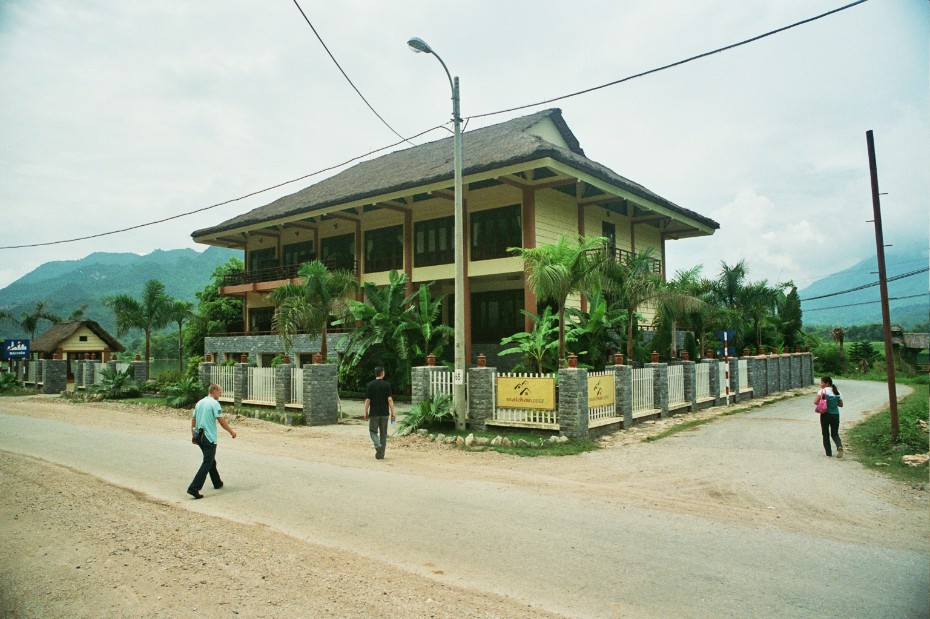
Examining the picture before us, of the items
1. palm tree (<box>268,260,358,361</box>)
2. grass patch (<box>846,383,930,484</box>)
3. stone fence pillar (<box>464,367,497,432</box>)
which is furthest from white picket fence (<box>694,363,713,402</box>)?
palm tree (<box>268,260,358,361</box>)

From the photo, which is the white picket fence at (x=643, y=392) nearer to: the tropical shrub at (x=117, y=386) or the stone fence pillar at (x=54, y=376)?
the tropical shrub at (x=117, y=386)

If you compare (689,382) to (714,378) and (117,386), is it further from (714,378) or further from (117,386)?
(117,386)

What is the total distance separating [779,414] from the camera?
1825cm

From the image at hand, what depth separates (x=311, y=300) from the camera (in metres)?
19.8

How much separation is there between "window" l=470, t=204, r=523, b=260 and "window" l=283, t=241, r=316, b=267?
1077 centimetres

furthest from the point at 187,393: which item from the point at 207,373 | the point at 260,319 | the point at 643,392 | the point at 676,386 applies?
the point at 676,386

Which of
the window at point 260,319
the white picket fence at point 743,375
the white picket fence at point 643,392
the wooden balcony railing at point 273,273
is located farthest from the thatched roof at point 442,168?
the white picket fence at point 643,392

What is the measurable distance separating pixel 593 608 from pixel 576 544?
1.50 metres

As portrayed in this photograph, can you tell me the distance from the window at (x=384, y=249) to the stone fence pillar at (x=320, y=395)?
9715 millimetres

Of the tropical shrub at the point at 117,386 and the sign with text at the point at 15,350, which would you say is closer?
the tropical shrub at the point at 117,386

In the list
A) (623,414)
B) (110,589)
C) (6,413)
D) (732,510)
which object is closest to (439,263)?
(623,414)

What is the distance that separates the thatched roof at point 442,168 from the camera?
1923cm

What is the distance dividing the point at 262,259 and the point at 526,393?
24636mm

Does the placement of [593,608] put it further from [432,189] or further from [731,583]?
[432,189]
